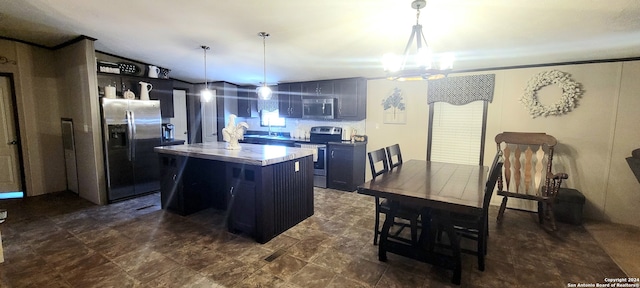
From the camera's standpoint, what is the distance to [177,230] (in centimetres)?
305

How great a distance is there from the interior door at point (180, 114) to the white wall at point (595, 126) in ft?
19.5

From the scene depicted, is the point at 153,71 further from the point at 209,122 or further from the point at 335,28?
the point at 335,28

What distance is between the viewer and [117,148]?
157 inches

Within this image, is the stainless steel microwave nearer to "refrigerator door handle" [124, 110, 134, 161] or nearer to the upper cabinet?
the upper cabinet

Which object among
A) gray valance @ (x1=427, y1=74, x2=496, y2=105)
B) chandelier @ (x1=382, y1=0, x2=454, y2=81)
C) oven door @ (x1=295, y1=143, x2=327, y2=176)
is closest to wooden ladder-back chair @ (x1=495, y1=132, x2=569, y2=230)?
gray valance @ (x1=427, y1=74, x2=496, y2=105)

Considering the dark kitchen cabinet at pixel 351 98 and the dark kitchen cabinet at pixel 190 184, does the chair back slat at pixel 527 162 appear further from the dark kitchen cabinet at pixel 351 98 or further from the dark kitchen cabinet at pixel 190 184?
the dark kitchen cabinet at pixel 190 184

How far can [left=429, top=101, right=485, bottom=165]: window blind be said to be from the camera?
158 inches

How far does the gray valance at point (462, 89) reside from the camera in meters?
3.85

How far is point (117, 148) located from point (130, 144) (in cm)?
17

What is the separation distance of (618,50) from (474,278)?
291 cm

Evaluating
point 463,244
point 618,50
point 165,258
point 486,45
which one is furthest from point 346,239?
point 618,50

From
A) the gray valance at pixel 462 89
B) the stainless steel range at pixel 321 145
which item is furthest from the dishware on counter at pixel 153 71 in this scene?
the gray valance at pixel 462 89

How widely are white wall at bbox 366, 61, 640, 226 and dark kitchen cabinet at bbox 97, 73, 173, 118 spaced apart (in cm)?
536

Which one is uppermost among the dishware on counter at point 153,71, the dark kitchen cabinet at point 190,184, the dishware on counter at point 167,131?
the dishware on counter at point 153,71
